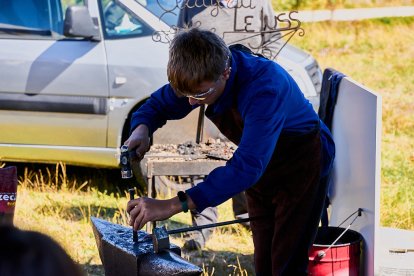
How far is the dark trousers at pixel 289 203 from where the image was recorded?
135 inches

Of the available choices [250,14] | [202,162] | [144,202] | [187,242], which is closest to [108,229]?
[144,202]

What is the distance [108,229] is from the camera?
11.5 ft

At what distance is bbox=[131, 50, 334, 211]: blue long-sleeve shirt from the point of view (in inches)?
116

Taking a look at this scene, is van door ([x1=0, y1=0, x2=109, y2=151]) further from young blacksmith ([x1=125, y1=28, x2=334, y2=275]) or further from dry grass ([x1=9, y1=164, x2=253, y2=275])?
young blacksmith ([x1=125, y1=28, x2=334, y2=275])

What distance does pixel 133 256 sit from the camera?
3111 mm

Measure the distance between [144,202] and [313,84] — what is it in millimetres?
3873

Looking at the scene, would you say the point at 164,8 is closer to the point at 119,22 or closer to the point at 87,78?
the point at 119,22

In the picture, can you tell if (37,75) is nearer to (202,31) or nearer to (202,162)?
(202,162)

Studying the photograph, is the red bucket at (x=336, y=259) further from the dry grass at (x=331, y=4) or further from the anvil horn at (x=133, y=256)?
the dry grass at (x=331, y=4)

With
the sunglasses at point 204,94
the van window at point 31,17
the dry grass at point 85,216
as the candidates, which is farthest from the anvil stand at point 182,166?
the van window at point 31,17

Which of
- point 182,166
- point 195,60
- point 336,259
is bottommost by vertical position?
point 336,259

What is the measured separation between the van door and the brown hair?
356cm

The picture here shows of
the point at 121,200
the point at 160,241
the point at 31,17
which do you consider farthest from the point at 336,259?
the point at 31,17

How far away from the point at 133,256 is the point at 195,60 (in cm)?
82
